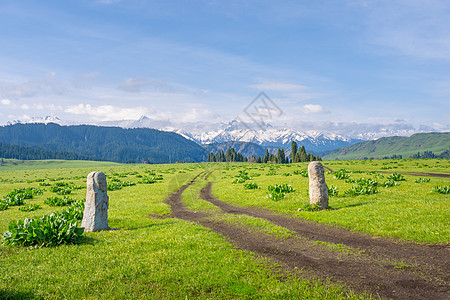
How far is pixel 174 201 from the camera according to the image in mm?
28891

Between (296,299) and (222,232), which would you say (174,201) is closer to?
(222,232)

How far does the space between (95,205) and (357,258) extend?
1377 centimetres

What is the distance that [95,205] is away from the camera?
15.5m

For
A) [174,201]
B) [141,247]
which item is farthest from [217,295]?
[174,201]

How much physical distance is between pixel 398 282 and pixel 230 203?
19.1 meters

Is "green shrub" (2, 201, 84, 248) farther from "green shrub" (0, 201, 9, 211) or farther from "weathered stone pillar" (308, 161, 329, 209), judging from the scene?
"weathered stone pillar" (308, 161, 329, 209)

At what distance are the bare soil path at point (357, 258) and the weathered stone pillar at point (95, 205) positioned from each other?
688 cm

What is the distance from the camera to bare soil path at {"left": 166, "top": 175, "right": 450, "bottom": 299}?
8820 mm

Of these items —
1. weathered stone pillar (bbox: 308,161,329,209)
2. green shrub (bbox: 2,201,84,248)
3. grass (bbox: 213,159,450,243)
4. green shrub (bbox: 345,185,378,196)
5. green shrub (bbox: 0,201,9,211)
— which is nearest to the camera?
green shrub (bbox: 2,201,84,248)

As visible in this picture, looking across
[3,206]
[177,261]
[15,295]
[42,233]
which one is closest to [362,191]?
[177,261]

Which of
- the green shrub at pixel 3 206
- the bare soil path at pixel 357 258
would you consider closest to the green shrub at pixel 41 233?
the bare soil path at pixel 357 258

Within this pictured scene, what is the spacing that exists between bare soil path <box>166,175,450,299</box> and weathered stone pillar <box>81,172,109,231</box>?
6881 mm

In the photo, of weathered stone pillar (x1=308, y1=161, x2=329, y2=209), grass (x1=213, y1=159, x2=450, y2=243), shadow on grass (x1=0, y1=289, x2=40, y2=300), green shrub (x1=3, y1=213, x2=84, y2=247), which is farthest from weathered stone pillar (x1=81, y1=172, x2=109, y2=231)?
weathered stone pillar (x1=308, y1=161, x2=329, y2=209)

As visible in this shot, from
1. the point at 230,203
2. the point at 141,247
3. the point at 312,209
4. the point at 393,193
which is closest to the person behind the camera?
the point at 141,247
